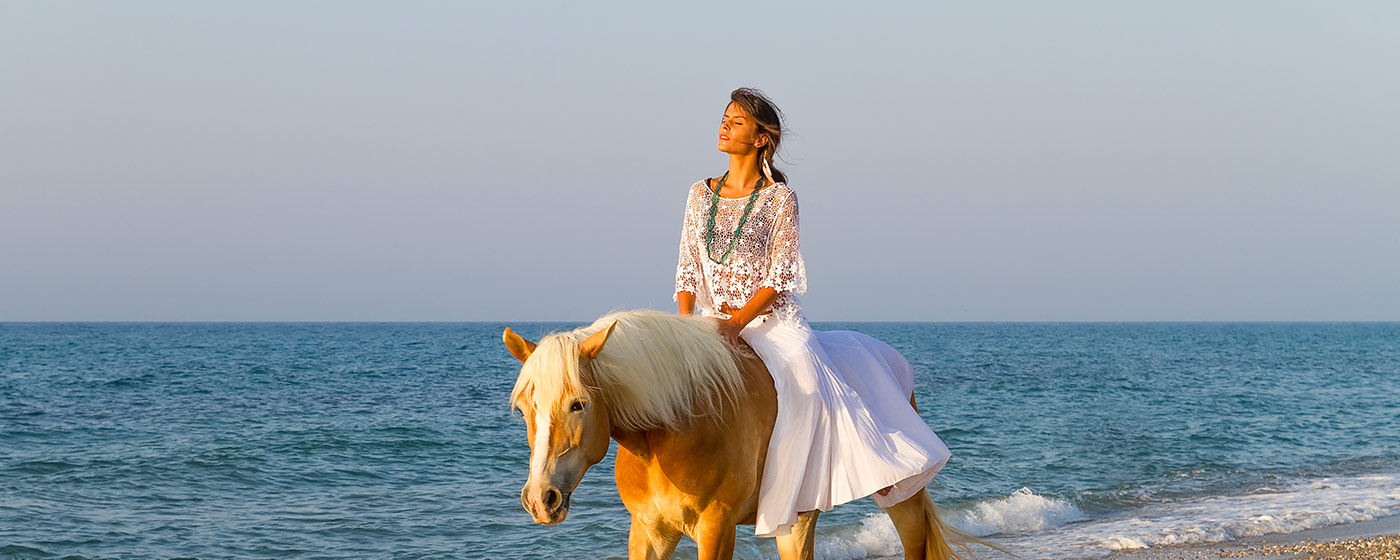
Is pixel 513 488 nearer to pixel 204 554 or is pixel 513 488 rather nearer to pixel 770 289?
pixel 204 554

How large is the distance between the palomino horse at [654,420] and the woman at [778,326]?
3.6 inches

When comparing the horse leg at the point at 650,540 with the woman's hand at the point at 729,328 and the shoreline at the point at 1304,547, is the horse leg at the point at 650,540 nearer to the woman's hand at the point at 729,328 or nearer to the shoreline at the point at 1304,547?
the woman's hand at the point at 729,328

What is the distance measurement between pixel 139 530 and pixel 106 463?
4677mm

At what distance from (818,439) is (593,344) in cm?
116

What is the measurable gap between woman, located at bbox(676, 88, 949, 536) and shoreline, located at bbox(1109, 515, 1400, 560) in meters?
4.98

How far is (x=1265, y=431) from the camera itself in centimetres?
1886

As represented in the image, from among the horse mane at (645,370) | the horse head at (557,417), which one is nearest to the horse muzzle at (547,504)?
the horse head at (557,417)

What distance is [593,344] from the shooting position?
3.21 metres

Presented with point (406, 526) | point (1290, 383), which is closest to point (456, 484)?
point (406, 526)

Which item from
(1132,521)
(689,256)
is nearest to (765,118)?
(689,256)

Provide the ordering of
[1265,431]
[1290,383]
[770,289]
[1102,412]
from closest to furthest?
[770,289]
[1265,431]
[1102,412]
[1290,383]

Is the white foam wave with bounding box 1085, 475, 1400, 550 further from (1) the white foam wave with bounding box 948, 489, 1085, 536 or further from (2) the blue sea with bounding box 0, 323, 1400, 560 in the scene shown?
(1) the white foam wave with bounding box 948, 489, 1085, 536

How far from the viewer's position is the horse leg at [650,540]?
3.76 metres

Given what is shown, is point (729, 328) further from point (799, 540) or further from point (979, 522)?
point (979, 522)
